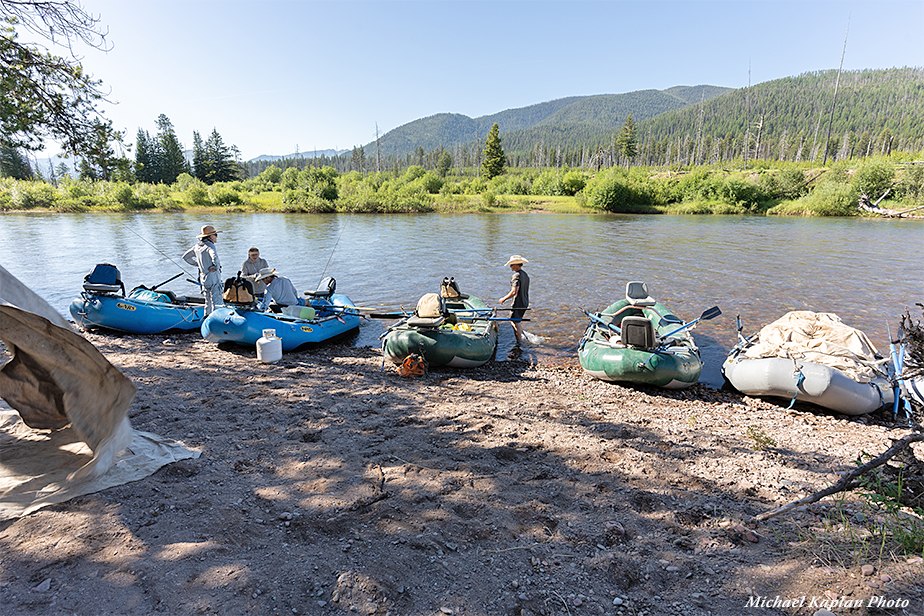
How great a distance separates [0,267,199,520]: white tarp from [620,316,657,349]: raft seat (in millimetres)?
6670

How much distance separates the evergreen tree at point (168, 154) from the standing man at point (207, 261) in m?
80.9

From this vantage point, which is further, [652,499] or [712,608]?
[652,499]

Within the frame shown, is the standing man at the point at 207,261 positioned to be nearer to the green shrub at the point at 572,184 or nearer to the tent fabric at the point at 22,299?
the tent fabric at the point at 22,299

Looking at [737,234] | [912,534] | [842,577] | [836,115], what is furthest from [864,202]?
[836,115]

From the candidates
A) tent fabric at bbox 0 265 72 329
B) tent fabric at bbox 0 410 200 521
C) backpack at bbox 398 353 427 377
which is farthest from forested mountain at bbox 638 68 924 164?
tent fabric at bbox 0 265 72 329

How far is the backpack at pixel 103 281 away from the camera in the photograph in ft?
33.8

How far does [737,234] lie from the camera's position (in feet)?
104

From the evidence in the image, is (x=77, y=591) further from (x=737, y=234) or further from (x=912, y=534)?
(x=737, y=234)

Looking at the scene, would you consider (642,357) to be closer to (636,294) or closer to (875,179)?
(636,294)

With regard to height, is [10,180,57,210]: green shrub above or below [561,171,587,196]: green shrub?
below

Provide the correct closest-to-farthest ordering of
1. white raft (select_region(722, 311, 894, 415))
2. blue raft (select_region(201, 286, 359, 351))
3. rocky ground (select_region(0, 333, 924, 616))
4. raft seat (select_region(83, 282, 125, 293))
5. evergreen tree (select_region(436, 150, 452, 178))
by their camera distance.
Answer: rocky ground (select_region(0, 333, 924, 616)), white raft (select_region(722, 311, 894, 415)), blue raft (select_region(201, 286, 359, 351)), raft seat (select_region(83, 282, 125, 293)), evergreen tree (select_region(436, 150, 452, 178))

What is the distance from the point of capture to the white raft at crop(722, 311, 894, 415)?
6.93m

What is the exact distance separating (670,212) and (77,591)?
57657 millimetres

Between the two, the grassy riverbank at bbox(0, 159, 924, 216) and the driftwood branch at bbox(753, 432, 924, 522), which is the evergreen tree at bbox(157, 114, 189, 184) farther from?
the driftwood branch at bbox(753, 432, 924, 522)
